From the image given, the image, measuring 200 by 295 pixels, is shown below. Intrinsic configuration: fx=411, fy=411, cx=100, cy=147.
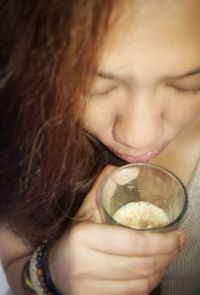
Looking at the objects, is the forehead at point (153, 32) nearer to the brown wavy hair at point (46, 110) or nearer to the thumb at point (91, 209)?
the brown wavy hair at point (46, 110)

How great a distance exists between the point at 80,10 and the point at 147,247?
55 centimetres

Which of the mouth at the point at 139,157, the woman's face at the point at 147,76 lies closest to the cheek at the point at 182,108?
the woman's face at the point at 147,76

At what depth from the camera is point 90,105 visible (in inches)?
36.8

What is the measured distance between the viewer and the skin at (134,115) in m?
0.76

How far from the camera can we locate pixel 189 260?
4.96 feet

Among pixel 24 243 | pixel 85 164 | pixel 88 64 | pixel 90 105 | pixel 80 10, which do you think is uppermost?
pixel 80 10

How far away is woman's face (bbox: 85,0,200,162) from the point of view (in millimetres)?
754

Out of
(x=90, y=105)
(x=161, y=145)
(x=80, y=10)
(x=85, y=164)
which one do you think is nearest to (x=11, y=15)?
(x=80, y=10)

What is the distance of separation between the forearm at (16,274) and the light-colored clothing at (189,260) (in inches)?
21.4

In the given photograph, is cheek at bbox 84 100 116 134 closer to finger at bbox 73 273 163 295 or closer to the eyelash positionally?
the eyelash

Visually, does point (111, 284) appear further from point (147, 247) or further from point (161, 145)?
point (161, 145)

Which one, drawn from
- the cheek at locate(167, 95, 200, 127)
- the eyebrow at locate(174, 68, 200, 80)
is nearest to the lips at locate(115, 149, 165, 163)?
the cheek at locate(167, 95, 200, 127)

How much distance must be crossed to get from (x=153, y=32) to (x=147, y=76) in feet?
0.29

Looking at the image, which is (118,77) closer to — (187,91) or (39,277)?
(187,91)
